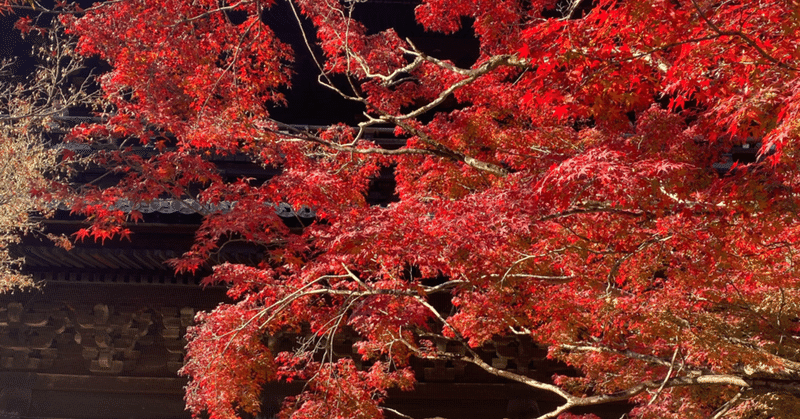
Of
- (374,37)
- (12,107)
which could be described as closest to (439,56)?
(374,37)

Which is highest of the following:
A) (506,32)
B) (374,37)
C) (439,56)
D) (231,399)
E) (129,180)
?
(439,56)

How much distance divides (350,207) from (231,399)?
2393 millimetres

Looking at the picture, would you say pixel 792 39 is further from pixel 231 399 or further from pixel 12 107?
pixel 12 107

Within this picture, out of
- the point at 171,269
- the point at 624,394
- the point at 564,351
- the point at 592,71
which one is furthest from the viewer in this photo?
the point at 171,269

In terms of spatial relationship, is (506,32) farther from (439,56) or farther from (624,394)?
(439,56)

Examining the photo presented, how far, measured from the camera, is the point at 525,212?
442 centimetres

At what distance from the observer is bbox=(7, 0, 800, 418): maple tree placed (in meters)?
3.51

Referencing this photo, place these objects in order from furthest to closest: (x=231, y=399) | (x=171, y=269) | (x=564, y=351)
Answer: (x=171, y=269) < (x=564, y=351) < (x=231, y=399)

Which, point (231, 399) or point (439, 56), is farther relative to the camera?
point (439, 56)

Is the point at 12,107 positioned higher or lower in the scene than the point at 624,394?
higher

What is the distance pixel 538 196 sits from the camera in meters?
4.05

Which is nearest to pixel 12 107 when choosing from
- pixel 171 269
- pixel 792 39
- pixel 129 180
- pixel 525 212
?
pixel 129 180

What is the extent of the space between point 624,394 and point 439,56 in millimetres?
7544

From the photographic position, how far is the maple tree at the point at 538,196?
3506 millimetres
